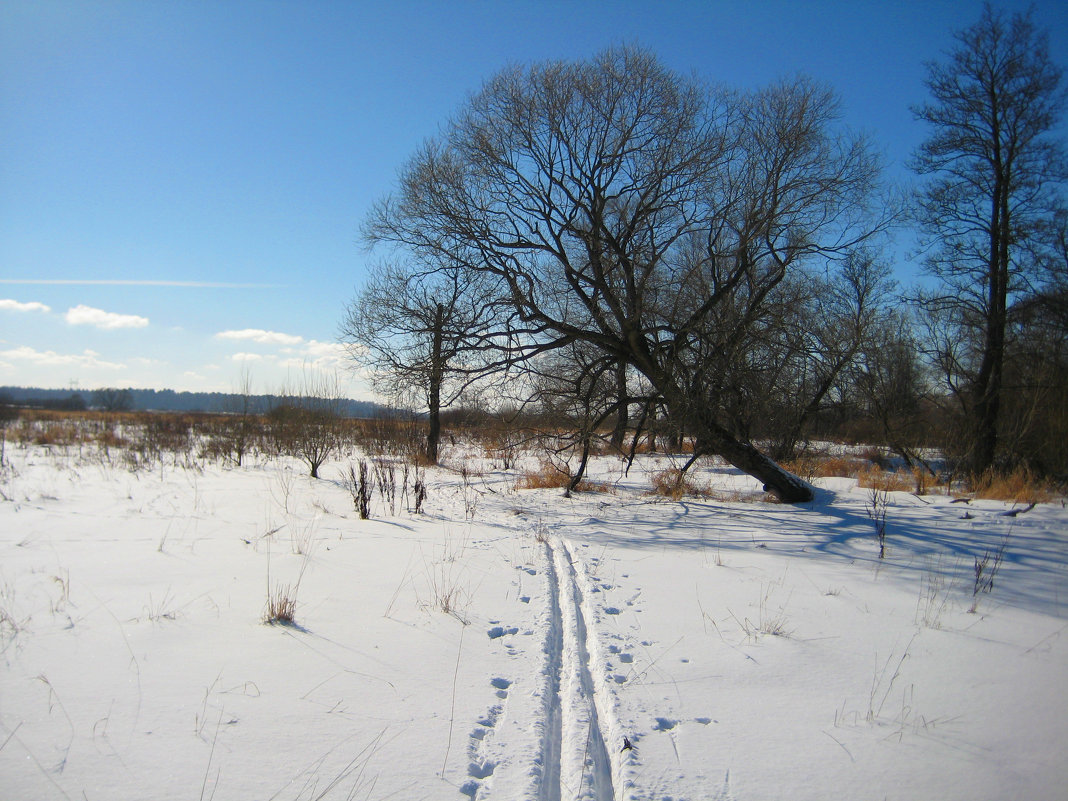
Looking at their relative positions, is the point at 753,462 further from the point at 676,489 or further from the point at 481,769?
the point at 481,769

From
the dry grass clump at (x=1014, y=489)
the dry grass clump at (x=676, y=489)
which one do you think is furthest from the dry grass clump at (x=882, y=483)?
the dry grass clump at (x=676, y=489)

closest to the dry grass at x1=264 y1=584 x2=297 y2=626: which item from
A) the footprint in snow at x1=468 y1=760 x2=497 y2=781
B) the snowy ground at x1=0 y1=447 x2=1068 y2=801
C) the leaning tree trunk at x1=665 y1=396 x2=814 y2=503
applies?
the snowy ground at x1=0 y1=447 x2=1068 y2=801

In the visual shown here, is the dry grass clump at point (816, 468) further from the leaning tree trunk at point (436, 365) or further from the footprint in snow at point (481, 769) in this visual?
the footprint in snow at point (481, 769)

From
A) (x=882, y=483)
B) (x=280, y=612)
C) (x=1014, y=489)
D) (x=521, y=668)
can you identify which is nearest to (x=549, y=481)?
(x=882, y=483)

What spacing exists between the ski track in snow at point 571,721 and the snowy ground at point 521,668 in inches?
0.6

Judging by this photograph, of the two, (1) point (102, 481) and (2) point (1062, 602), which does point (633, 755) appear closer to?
(2) point (1062, 602)

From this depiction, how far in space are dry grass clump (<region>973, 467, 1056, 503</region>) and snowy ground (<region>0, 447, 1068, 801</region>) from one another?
3101 millimetres

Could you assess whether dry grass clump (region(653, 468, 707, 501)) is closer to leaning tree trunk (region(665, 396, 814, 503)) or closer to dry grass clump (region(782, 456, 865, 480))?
leaning tree trunk (region(665, 396, 814, 503))

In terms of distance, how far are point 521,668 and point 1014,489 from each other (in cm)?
1126

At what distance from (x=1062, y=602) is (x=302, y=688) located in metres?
6.20

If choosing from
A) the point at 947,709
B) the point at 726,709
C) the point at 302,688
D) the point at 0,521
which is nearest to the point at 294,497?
the point at 0,521

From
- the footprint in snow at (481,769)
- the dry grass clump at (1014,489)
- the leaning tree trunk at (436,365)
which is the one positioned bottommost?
the footprint in snow at (481,769)

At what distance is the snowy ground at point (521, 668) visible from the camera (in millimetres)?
2422

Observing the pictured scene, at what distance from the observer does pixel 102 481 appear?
1147 centimetres
